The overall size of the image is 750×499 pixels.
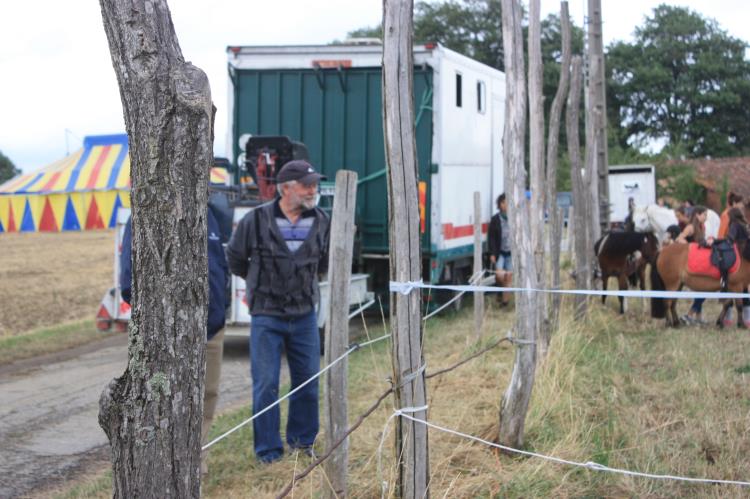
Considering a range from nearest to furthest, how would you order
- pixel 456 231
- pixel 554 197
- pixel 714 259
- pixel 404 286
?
pixel 404 286, pixel 554 197, pixel 714 259, pixel 456 231

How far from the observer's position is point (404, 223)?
4.04 meters

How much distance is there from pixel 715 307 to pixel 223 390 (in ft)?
24.7

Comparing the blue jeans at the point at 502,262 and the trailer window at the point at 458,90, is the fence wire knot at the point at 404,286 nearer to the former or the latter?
the trailer window at the point at 458,90

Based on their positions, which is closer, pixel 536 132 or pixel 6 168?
pixel 536 132

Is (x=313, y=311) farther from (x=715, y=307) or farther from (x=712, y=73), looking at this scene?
(x=712, y=73)

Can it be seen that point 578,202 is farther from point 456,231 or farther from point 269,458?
point 269,458

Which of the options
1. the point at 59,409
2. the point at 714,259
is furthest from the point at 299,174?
the point at 714,259

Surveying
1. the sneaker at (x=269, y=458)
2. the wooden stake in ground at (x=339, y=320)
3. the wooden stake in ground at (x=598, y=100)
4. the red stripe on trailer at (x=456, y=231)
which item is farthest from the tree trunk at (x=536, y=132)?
the wooden stake in ground at (x=598, y=100)

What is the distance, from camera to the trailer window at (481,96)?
43.4 ft

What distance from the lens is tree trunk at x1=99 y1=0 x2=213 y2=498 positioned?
7.70 feet

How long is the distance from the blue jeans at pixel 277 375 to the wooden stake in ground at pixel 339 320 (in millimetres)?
1238

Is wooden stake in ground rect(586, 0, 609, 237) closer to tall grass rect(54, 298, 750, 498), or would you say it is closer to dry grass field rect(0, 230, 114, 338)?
tall grass rect(54, 298, 750, 498)

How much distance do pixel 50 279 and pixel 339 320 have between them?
15.7 meters

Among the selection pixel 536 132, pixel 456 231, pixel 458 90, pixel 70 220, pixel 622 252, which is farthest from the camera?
pixel 70 220
